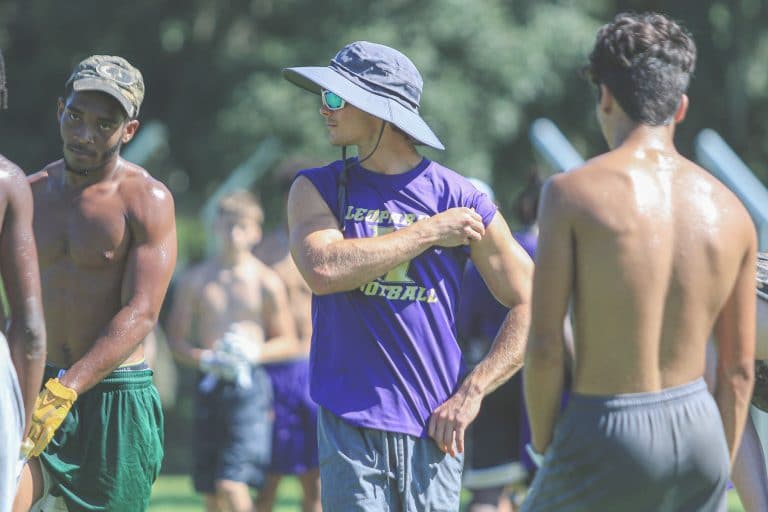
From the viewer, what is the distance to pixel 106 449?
5.08 metres

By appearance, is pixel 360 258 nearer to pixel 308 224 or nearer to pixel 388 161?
pixel 308 224

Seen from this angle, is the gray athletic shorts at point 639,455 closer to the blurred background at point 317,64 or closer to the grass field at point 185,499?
the grass field at point 185,499

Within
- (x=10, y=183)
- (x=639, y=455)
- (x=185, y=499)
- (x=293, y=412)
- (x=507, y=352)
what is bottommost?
(x=185, y=499)

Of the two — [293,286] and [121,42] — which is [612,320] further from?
[121,42]

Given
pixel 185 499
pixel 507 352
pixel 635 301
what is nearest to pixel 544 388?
pixel 635 301

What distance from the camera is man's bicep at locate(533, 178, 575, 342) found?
3.67 meters

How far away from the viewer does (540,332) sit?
3729mm

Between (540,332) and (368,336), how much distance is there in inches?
40.8

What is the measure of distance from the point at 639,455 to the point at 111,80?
244cm

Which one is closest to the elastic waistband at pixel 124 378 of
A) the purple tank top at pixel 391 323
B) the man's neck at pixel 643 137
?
the purple tank top at pixel 391 323

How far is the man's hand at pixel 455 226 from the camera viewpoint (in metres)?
4.63

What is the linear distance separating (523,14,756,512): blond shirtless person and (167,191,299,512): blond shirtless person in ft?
16.9

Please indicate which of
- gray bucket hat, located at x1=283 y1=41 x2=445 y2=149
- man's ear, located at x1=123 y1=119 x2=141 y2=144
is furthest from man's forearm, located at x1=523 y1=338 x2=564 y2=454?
man's ear, located at x1=123 y1=119 x2=141 y2=144

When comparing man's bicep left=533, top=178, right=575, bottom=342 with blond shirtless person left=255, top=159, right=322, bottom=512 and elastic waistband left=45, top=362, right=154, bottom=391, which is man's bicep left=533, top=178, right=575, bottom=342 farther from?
blond shirtless person left=255, top=159, right=322, bottom=512
